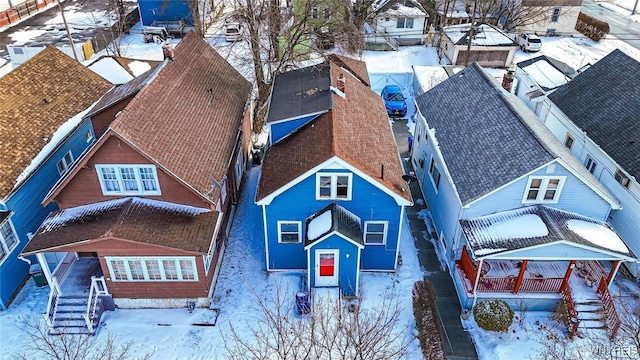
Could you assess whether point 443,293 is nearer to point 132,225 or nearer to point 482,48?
point 132,225

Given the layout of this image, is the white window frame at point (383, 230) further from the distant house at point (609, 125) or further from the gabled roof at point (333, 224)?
the distant house at point (609, 125)

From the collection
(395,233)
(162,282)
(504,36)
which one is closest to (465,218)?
(395,233)

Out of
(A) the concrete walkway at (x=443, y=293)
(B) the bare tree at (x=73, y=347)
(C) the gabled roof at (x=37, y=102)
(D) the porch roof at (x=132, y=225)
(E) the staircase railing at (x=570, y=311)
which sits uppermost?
(C) the gabled roof at (x=37, y=102)

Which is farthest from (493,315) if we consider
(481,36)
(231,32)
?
(231,32)

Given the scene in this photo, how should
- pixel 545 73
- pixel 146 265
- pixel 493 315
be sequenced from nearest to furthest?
pixel 493 315, pixel 146 265, pixel 545 73

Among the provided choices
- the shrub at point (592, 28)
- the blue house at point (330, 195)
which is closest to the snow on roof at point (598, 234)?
the blue house at point (330, 195)

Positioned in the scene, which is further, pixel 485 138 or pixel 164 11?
pixel 164 11
